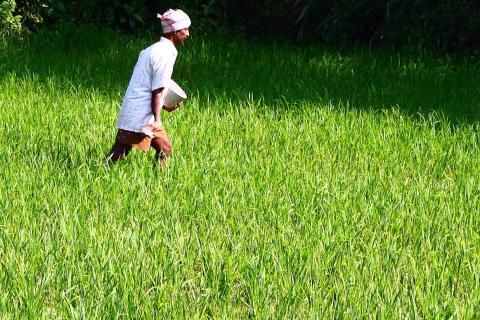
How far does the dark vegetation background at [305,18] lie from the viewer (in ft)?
28.6

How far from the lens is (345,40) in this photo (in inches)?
361

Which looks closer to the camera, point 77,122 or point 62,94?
point 77,122

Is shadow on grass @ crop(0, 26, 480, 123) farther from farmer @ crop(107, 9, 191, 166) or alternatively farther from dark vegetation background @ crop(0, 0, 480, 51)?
farmer @ crop(107, 9, 191, 166)

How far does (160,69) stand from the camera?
14.4ft

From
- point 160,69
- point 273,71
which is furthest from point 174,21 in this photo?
point 273,71

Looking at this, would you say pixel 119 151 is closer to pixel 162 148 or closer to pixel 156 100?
pixel 162 148

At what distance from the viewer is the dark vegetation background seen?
871cm

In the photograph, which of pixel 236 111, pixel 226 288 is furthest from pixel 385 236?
pixel 236 111

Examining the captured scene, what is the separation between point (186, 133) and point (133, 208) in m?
1.57

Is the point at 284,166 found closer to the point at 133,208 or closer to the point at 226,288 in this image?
the point at 133,208

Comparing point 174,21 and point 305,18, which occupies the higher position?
point 174,21

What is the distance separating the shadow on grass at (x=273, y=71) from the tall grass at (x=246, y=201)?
1.5 inches

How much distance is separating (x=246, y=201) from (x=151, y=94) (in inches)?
34.9

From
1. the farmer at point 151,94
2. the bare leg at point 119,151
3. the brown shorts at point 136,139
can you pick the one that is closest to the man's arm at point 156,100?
the farmer at point 151,94
